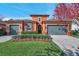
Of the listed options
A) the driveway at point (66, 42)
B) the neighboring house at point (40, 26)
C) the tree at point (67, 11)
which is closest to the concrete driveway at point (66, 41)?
the driveway at point (66, 42)

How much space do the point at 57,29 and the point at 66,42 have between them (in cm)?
47

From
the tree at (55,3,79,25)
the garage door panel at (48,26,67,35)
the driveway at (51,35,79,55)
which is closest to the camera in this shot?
the tree at (55,3,79,25)

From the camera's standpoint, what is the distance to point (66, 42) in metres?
12.0

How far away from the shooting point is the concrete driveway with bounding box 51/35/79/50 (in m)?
11.9

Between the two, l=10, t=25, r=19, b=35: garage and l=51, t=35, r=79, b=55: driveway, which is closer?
l=51, t=35, r=79, b=55: driveway

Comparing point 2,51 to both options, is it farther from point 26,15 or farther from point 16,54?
point 26,15

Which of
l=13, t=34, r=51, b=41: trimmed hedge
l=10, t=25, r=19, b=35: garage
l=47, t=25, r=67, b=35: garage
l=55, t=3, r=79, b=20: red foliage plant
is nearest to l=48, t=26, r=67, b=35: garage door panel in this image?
l=47, t=25, r=67, b=35: garage

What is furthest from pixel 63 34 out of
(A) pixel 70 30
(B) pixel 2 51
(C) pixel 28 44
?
(B) pixel 2 51

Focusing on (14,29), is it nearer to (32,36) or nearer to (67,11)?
(32,36)

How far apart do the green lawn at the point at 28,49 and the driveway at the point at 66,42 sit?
0.47 feet

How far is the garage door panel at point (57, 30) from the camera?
12.0 metres

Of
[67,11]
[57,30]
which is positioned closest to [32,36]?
[57,30]

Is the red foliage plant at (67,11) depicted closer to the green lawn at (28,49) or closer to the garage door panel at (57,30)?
the garage door panel at (57,30)

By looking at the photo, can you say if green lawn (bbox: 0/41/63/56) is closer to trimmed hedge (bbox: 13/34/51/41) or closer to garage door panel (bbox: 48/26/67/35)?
trimmed hedge (bbox: 13/34/51/41)
